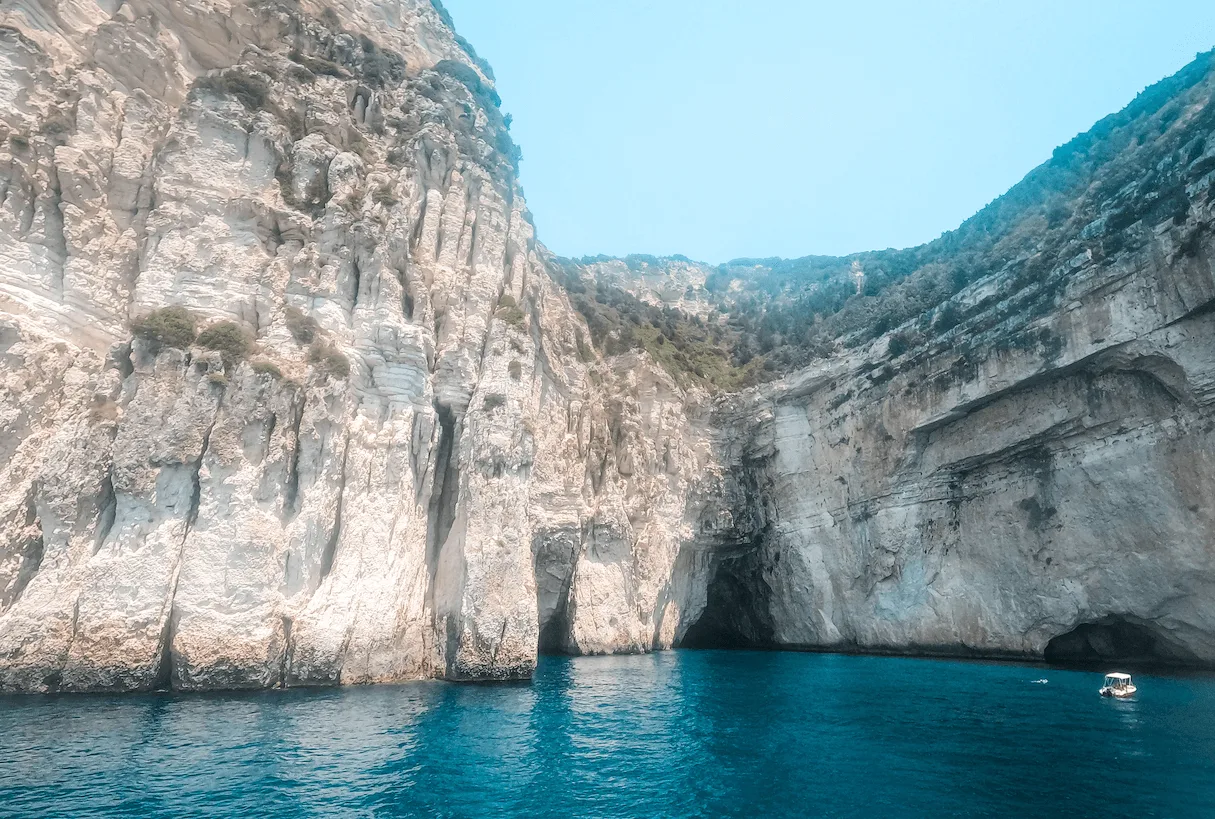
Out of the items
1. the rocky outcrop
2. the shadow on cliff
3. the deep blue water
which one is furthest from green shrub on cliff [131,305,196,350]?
the shadow on cliff

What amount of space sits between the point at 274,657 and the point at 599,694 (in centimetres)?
1203

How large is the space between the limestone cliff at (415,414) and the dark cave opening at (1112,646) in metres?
0.31

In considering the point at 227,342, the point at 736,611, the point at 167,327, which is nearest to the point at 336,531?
the point at 227,342

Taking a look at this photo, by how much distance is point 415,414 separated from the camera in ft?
95.0

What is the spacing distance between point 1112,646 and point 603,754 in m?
35.4

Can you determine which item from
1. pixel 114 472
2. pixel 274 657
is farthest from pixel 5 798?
pixel 114 472

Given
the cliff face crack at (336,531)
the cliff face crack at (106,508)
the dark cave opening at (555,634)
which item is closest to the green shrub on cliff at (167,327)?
the cliff face crack at (106,508)

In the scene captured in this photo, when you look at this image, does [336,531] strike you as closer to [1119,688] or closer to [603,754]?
[603,754]

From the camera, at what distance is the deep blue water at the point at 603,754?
1248cm

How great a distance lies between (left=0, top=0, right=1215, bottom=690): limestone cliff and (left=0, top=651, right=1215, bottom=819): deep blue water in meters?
3.99

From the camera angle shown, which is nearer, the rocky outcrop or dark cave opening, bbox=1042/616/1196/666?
the rocky outcrop

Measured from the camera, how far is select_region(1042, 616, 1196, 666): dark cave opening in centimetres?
3272

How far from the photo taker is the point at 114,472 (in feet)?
70.5

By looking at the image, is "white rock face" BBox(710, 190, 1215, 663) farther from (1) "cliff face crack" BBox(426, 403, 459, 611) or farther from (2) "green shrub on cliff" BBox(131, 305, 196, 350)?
(2) "green shrub on cliff" BBox(131, 305, 196, 350)
